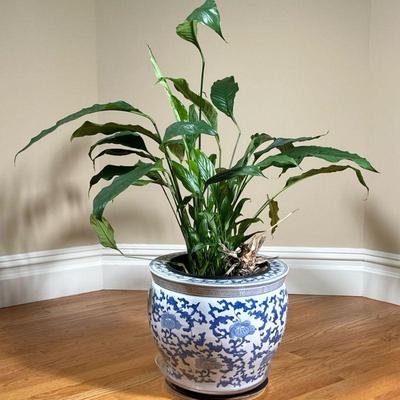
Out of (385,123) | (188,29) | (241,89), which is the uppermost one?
(188,29)

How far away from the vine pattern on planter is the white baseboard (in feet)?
2.79

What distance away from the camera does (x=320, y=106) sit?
206 cm

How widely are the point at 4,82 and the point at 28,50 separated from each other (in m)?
0.15

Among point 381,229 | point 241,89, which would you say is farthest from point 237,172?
point 381,229

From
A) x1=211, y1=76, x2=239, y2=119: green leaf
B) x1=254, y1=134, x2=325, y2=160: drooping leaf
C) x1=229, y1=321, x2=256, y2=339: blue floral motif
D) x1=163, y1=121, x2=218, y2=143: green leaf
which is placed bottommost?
x1=229, y1=321, x2=256, y2=339: blue floral motif

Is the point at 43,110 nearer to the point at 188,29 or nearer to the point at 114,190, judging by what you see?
the point at 188,29

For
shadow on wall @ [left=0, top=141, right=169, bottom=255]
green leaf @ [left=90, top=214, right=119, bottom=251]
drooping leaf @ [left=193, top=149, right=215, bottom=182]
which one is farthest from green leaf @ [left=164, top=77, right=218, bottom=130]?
shadow on wall @ [left=0, top=141, right=169, bottom=255]

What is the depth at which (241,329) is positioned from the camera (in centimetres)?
122

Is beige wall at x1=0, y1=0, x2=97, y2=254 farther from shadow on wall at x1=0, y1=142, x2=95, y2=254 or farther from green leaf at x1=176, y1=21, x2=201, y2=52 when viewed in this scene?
green leaf at x1=176, y1=21, x2=201, y2=52

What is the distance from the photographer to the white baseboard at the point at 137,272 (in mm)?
2033

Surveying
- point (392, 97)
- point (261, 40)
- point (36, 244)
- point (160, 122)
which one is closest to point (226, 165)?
point (160, 122)

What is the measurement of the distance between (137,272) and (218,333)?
102 centimetres

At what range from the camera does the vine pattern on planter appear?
1213mm

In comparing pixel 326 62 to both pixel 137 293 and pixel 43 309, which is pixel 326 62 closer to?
pixel 137 293
